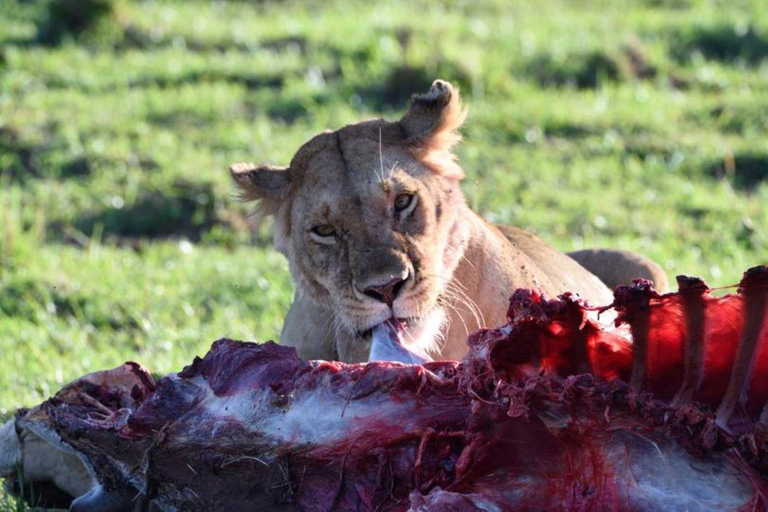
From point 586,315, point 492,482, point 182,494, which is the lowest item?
point 182,494

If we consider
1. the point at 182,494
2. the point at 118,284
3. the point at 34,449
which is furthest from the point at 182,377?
the point at 118,284

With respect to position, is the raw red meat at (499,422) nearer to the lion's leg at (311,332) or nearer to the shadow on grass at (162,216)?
the lion's leg at (311,332)

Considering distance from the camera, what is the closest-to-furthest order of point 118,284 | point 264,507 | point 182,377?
point 264,507, point 182,377, point 118,284

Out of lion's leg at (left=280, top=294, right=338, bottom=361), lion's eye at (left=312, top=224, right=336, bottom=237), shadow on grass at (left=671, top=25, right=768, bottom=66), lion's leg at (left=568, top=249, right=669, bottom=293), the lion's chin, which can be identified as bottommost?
shadow on grass at (left=671, top=25, right=768, bottom=66)

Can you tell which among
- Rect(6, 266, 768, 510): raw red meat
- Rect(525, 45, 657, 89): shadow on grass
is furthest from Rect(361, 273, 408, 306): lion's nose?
Rect(525, 45, 657, 89): shadow on grass

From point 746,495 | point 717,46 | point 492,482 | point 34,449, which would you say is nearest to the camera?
point 746,495

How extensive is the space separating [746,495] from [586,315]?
51 centimetres

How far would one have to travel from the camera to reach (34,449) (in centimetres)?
386

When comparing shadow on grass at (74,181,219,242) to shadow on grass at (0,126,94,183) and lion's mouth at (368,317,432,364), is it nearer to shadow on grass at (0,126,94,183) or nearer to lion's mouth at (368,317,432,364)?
shadow on grass at (0,126,94,183)

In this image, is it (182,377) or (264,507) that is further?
(182,377)

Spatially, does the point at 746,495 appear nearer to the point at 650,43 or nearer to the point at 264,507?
the point at 264,507

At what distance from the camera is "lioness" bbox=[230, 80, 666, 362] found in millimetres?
4105

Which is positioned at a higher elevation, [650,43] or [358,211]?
[358,211]

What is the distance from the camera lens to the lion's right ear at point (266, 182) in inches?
192
